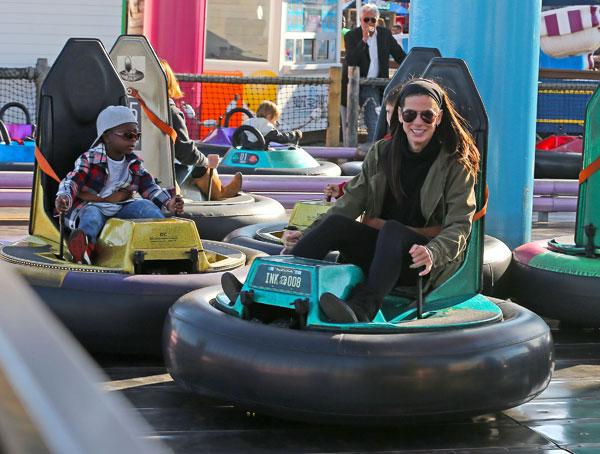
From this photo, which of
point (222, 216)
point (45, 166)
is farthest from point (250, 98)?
point (45, 166)

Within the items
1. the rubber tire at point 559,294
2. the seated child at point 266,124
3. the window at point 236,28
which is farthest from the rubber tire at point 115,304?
the window at point 236,28

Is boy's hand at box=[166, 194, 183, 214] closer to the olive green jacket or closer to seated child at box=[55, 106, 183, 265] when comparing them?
seated child at box=[55, 106, 183, 265]

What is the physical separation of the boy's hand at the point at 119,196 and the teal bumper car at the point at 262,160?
13.3ft

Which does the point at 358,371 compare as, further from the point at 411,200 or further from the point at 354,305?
the point at 411,200

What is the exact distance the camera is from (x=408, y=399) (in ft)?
9.12

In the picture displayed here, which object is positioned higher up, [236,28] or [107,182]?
[236,28]

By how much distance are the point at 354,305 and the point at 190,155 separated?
289 centimetres

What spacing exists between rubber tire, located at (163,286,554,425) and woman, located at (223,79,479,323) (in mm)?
252

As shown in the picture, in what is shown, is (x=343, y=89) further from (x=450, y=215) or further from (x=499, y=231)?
(x=450, y=215)

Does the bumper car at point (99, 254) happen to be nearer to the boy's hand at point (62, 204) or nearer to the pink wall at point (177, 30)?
the boy's hand at point (62, 204)

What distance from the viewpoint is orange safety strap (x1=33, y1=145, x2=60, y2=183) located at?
4.26 m

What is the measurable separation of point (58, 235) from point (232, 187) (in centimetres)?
208

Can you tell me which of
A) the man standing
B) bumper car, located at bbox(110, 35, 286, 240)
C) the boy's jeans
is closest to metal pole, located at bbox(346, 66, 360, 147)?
the man standing

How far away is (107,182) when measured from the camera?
412cm
